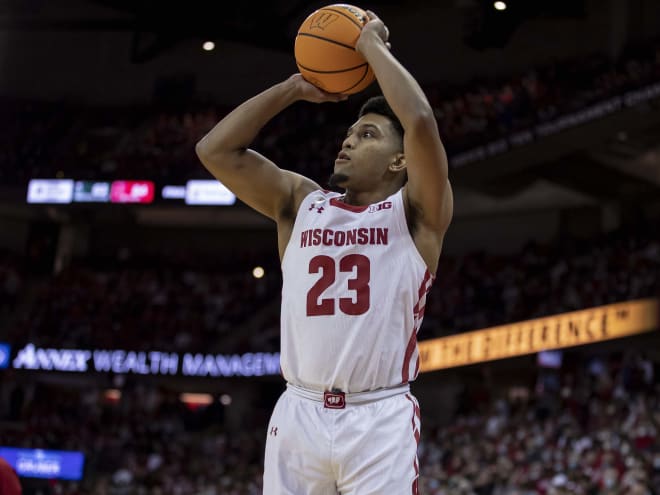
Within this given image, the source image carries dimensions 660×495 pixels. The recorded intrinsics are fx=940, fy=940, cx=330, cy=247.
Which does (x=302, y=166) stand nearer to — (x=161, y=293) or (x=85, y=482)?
(x=161, y=293)

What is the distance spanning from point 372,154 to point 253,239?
22.0 m

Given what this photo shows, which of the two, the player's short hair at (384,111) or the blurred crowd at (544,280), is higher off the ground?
the blurred crowd at (544,280)

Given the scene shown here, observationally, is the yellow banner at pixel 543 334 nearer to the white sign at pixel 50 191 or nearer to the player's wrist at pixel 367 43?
the white sign at pixel 50 191

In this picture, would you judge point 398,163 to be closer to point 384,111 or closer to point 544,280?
point 384,111

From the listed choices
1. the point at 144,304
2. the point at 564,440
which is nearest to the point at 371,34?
the point at 564,440

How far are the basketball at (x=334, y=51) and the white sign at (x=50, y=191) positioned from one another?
18.5 meters

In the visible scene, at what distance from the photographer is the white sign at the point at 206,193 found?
20109mm

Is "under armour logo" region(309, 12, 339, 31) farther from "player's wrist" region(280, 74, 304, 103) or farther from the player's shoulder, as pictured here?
the player's shoulder

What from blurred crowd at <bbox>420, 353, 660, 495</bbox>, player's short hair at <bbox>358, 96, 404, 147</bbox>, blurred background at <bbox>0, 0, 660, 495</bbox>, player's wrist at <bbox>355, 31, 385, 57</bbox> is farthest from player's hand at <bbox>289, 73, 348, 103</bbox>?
blurred background at <bbox>0, 0, 660, 495</bbox>

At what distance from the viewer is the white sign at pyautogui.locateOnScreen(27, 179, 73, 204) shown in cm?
2108

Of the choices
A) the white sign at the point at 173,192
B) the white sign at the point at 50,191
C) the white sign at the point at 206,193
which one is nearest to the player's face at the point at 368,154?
the white sign at the point at 206,193

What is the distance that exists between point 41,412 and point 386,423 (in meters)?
19.5

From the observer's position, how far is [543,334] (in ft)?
51.8

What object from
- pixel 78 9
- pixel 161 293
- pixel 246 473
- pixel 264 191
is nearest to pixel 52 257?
pixel 161 293
